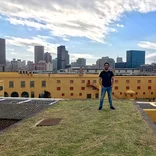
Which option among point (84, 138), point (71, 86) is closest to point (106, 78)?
point (84, 138)

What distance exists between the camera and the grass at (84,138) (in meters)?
3.94

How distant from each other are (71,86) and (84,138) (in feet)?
84.3

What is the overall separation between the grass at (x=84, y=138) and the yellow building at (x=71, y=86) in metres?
23.4

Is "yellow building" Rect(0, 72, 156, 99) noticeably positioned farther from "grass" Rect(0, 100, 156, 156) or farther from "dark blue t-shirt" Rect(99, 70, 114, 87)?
"grass" Rect(0, 100, 156, 156)

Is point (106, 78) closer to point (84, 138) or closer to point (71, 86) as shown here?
point (84, 138)

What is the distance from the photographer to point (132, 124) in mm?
5832

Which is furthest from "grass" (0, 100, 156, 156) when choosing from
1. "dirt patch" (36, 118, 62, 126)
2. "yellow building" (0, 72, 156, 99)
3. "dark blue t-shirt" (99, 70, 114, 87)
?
"yellow building" (0, 72, 156, 99)

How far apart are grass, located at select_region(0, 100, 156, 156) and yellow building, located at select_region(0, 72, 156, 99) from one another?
23356 millimetres

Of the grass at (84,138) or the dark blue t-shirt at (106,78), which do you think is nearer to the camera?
the grass at (84,138)

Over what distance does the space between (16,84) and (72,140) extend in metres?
26.4

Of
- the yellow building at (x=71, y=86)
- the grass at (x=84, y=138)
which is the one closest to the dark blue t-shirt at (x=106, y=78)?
the grass at (x=84, y=138)

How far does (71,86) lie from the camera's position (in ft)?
99.6

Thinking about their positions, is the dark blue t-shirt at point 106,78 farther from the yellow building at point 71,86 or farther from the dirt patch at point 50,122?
the yellow building at point 71,86

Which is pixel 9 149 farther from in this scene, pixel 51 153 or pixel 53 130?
pixel 53 130
